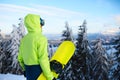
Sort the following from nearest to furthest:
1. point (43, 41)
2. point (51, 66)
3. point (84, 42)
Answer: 1. point (43, 41)
2. point (51, 66)
3. point (84, 42)

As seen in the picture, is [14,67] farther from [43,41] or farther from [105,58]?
[43,41]

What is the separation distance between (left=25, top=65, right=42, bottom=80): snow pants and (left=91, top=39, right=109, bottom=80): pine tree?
3053cm

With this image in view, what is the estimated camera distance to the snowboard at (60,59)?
5660 mm

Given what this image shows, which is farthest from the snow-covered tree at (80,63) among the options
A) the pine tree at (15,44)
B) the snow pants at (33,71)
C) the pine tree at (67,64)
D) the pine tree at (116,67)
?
the snow pants at (33,71)

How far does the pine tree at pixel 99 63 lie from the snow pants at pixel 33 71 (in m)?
30.5

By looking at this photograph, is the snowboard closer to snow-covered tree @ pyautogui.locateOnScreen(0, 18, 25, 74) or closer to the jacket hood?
the jacket hood

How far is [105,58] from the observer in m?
37.5

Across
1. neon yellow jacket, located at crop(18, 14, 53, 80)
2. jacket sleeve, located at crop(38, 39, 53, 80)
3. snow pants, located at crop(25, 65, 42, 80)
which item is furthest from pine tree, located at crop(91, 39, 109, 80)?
jacket sleeve, located at crop(38, 39, 53, 80)

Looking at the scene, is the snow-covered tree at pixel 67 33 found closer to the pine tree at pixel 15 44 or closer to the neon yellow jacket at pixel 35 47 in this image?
the pine tree at pixel 15 44

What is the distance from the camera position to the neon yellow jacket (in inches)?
205

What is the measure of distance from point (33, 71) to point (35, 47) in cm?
43

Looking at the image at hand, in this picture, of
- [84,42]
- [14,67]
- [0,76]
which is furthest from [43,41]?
[14,67]

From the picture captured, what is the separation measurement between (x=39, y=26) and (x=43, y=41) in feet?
1.26

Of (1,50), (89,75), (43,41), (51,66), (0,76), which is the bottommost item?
(89,75)
